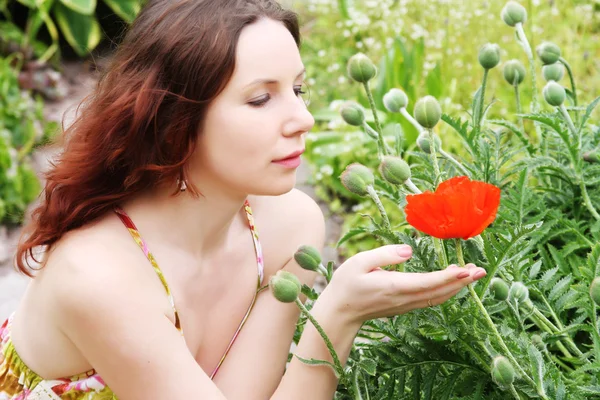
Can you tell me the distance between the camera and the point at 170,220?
4.68 ft

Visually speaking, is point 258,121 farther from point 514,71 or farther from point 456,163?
point 514,71

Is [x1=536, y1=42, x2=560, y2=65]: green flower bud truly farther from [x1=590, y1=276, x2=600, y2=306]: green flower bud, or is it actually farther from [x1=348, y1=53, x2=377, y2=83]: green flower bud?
[x1=590, y1=276, x2=600, y2=306]: green flower bud

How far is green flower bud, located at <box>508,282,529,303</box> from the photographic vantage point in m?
1.03

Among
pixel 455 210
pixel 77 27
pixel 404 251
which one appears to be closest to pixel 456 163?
pixel 404 251

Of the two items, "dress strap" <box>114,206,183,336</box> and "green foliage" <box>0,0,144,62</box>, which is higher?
"dress strap" <box>114,206,183,336</box>

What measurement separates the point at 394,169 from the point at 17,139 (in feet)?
9.39

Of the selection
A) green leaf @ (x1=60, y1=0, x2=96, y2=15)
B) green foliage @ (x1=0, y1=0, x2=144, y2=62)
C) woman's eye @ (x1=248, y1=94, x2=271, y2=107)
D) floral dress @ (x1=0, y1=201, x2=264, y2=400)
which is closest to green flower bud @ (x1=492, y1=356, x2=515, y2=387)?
woman's eye @ (x1=248, y1=94, x2=271, y2=107)

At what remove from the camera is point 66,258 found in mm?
1319

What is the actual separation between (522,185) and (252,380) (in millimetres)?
593

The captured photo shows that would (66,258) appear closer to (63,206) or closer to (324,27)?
(63,206)

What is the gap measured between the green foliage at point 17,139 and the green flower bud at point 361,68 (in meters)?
2.12

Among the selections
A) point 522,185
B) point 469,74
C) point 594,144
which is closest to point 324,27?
point 469,74

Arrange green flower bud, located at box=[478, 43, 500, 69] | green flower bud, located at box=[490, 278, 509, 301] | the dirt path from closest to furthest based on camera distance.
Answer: green flower bud, located at box=[490, 278, 509, 301] < green flower bud, located at box=[478, 43, 500, 69] < the dirt path

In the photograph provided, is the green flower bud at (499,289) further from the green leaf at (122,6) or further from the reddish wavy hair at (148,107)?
the green leaf at (122,6)
